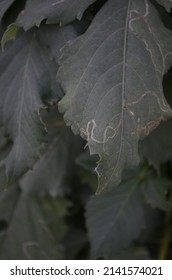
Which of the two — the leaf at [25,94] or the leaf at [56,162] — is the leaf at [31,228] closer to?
the leaf at [56,162]

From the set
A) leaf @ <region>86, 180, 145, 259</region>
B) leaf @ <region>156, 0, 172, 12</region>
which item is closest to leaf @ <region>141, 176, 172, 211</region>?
leaf @ <region>86, 180, 145, 259</region>

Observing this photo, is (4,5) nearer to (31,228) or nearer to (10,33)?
(10,33)

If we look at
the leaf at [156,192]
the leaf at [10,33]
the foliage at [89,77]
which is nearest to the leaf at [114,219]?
the leaf at [156,192]

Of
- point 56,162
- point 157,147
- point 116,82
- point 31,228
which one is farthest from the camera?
point 31,228

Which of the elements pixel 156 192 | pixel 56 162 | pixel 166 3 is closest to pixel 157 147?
pixel 156 192

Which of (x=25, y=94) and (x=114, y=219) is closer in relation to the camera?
(x=25, y=94)

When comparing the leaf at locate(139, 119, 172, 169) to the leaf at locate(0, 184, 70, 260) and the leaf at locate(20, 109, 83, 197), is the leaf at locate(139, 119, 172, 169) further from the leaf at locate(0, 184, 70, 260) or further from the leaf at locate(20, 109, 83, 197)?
the leaf at locate(0, 184, 70, 260)
